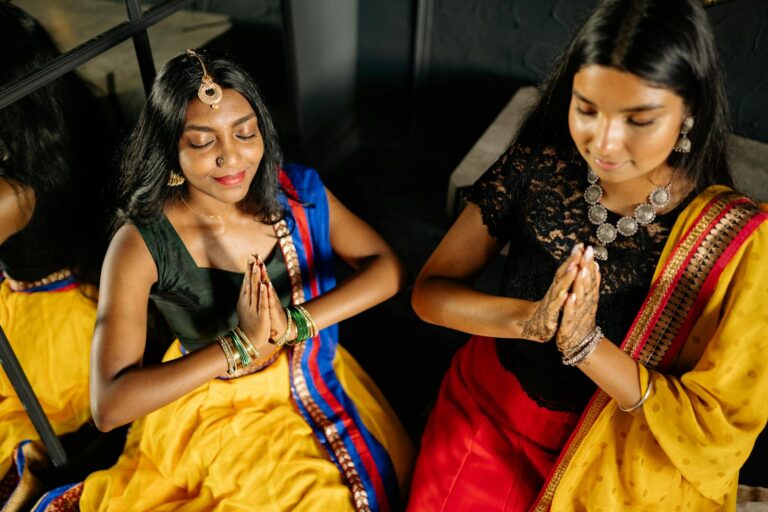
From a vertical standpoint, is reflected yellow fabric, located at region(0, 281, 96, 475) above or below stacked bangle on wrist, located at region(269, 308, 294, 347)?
below

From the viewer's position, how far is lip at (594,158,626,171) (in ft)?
3.79

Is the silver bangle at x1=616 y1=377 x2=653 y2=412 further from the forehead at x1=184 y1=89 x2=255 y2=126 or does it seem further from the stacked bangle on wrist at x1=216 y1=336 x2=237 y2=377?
the forehead at x1=184 y1=89 x2=255 y2=126

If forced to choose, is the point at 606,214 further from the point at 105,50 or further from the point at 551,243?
the point at 105,50

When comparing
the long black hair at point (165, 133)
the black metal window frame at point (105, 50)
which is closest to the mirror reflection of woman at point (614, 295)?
the long black hair at point (165, 133)

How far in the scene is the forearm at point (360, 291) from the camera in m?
1.55

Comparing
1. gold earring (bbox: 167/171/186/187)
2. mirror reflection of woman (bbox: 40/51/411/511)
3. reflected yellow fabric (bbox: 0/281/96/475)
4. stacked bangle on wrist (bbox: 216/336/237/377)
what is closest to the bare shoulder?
mirror reflection of woman (bbox: 40/51/411/511)

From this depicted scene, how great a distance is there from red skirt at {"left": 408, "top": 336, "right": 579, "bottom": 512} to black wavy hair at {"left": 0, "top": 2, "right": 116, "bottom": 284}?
1.07 meters

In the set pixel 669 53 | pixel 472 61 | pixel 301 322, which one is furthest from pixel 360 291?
pixel 472 61

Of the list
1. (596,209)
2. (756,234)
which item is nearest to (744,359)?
(756,234)

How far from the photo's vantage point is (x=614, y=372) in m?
1.23

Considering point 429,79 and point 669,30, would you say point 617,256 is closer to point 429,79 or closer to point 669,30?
point 669,30

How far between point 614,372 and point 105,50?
4.43 feet

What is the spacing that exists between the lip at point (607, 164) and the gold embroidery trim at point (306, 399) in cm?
78

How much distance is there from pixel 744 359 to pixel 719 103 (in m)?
0.49
